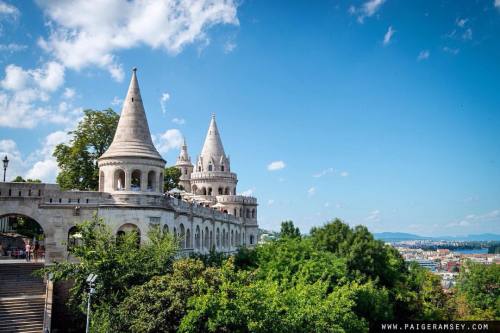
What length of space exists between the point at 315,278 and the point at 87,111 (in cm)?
2381

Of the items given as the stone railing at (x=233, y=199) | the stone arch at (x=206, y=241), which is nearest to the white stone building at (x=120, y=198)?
the stone arch at (x=206, y=241)

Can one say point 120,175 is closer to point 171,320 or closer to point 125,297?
point 125,297

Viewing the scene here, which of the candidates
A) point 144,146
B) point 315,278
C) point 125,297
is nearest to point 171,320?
point 125,297

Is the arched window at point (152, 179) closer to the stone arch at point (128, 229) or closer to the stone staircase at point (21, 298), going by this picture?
the stone arch at point (128, 229)

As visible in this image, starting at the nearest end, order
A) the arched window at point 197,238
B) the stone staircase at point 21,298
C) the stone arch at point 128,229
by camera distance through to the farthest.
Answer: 1. the stone staircase at point 21,298
2. the stone arch at point 128,229
3. the arched window at point 197,238

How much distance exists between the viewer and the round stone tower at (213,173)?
59344 millimetres

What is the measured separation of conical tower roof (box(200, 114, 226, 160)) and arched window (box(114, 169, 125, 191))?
2769 centimetres

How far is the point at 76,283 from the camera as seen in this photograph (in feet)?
79.3

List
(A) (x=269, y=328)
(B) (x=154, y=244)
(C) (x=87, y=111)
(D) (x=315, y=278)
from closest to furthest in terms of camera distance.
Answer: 1. (A) (x=269, y=328)
2. (B) (x=154, y=244)
3. (D) (x=315, y=278)
4. (C) (x=87, y=111)

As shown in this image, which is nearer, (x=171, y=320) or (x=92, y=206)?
(x=171, y=320)

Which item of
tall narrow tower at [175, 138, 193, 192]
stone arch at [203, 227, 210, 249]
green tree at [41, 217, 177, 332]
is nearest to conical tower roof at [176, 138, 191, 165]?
tall narrow tower at [175, 138, 193, 192]

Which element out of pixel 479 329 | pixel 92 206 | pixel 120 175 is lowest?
pixel 479 329

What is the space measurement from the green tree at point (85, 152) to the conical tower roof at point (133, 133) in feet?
34.4

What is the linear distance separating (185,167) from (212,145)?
7106mm
